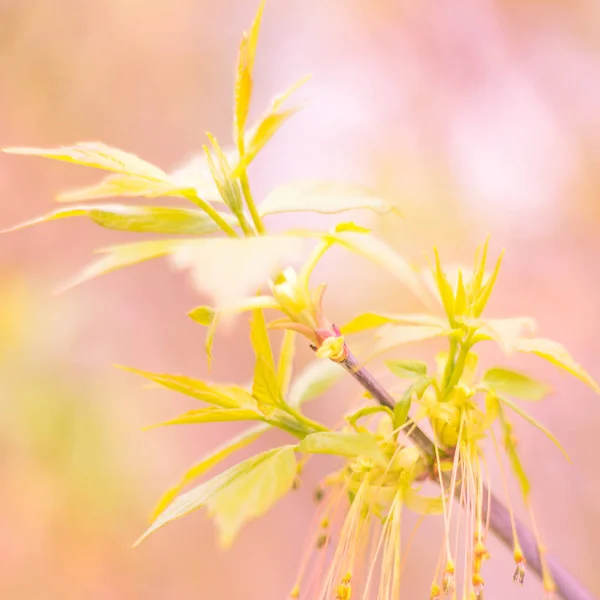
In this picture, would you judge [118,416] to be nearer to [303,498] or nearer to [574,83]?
[303,498]

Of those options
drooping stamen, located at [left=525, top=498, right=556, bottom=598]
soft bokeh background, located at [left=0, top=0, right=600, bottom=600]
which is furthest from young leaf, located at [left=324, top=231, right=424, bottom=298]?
soft bokeh background, located at [left=0, top=0, right=600, bottom=600]

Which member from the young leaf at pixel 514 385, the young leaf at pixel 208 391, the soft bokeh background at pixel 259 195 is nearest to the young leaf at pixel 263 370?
the young leaf at pixel 208 391

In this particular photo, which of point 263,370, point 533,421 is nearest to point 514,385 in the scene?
point 533,421

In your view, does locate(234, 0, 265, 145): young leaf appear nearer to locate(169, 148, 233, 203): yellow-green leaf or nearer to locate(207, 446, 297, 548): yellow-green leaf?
locate(169, 148, 233, 203): yellow-green leaf

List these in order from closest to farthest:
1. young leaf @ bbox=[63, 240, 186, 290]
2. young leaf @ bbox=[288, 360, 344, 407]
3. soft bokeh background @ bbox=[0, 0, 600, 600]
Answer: young leaf @ bbox=[63, 240, 186, 290] → young leaf @ bbox=[288, 360, 344, 407] → soft bokeh background @ bbox=[0, 0, 600, 600]

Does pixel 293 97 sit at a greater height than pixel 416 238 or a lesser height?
greater

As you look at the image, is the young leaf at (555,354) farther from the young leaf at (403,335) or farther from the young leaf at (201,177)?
the young leaf at (201,177)

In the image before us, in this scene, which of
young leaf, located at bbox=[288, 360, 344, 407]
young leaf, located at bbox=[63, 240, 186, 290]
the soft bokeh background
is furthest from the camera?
the soft bokeh background

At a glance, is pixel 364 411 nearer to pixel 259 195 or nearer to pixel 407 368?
pixel 407 368

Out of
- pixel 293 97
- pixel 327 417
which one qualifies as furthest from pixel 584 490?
pixel 293 97
